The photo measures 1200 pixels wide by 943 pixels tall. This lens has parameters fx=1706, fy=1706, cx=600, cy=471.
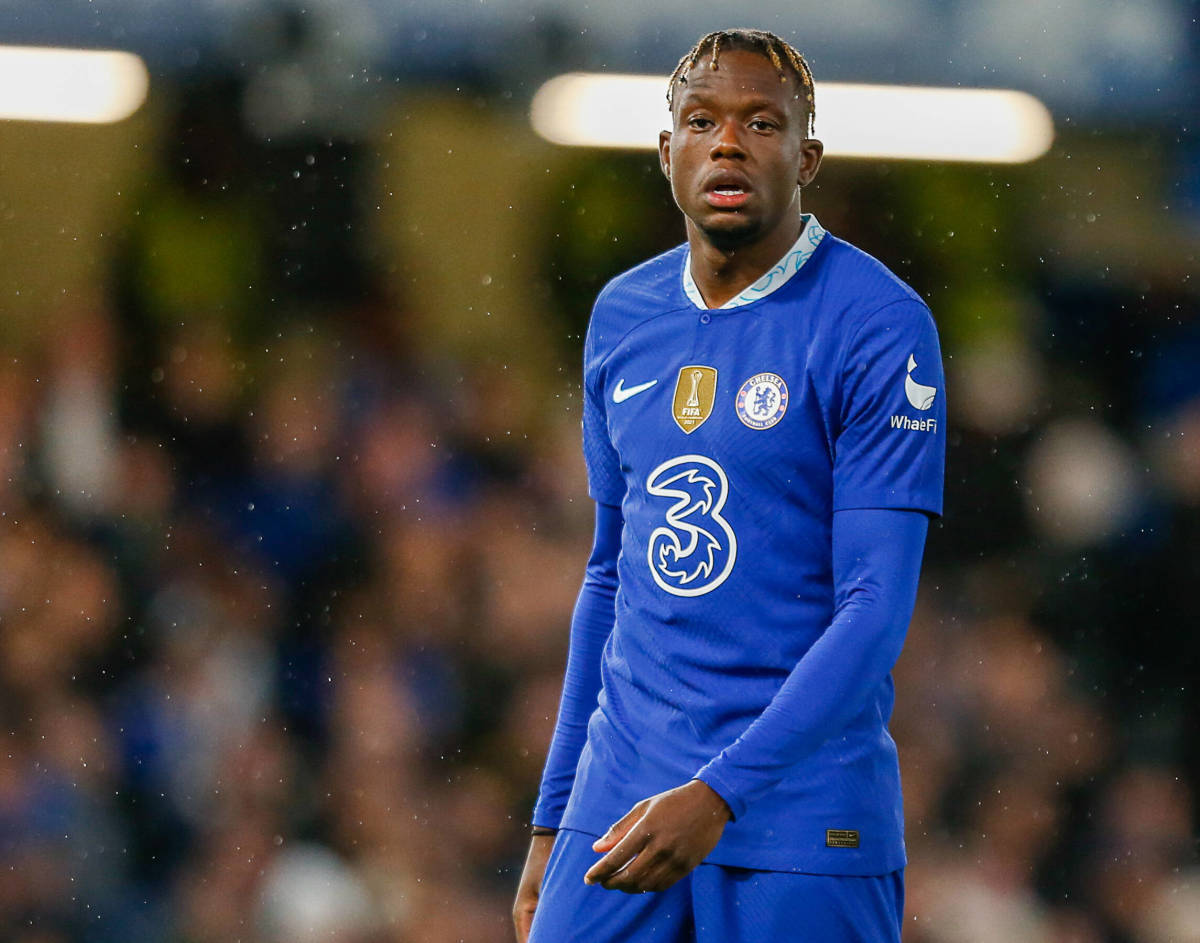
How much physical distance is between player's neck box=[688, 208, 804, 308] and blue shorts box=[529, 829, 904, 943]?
642mm

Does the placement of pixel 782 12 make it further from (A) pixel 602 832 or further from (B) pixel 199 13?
(A) pixel 602 832

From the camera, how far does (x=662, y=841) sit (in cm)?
164

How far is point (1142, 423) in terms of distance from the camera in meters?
5.88

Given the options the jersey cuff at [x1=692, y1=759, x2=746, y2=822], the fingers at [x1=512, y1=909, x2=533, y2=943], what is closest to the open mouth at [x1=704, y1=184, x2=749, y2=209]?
the jersey cuff at [x1=692, y1=759, x2=746, y2=822]

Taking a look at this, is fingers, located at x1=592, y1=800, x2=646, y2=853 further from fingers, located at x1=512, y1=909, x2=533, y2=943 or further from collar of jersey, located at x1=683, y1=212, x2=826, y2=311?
collar of jersey, located at x1=683, y1=212, x2=826, y2=311

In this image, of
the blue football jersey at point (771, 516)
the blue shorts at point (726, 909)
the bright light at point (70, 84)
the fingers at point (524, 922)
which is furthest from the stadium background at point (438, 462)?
the blue football jersey at point (771, 516)

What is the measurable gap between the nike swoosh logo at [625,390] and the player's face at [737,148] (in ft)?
0.59

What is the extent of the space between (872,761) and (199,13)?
5.03m

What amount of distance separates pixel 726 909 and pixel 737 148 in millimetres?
823

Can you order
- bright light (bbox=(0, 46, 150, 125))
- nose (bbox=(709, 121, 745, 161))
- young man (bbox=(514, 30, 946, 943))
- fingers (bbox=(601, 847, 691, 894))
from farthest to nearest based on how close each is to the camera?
1. bright light (bbox=(0, 46, 150, 125))
2. nose (bbox=(709, 121, 745, 161))
3. young man (bbox=(514, 30, 946, 943))
4. fingers (bbox=(601, 847, 691, 894))

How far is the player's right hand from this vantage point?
6.80 ft

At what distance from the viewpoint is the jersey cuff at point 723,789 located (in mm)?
1670

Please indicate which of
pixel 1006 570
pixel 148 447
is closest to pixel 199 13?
pixel 148 447

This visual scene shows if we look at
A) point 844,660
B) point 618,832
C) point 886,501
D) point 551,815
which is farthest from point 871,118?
point 618,832
